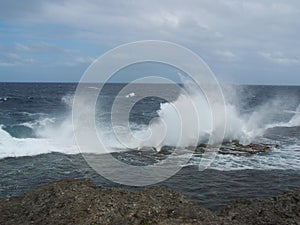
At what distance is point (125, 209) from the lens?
29.5 feet

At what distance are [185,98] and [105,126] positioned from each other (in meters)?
7.64

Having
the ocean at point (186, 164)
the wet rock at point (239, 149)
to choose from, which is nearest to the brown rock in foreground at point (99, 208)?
the ocean at point (186, 164)

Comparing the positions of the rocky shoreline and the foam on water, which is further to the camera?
the foam on water

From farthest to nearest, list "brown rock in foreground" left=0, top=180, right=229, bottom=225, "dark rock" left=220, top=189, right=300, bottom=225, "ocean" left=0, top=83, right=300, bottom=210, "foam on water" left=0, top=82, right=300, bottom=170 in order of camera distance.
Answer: "foam on water" left=0, top=82, right=300, bottom=170, "ocean" left=0, top=83, right=300, bottom=210, "dark rock" left=220, top=189, right=300, bottom=225, "brown rock in foreground" left=0, top=180, right=229, bottom=225

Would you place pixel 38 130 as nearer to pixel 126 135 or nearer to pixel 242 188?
pixel 126 135

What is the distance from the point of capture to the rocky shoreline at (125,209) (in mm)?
8609

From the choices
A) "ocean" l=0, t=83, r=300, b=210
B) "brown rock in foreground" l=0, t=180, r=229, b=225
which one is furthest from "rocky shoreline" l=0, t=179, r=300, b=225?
"ocean" l=0, t=83, r=300, b=210

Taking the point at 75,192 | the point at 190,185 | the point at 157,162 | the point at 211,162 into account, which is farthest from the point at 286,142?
the point at 75,192

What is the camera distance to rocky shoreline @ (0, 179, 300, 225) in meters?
8.61

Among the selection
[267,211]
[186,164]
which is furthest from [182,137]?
[267,211]

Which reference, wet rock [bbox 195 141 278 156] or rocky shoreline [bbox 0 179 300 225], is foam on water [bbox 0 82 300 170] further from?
rocky shoreline [bbox 0 179 300 225]

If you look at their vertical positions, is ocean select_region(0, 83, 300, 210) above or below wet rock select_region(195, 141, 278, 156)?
below

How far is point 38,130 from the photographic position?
2938 centimetres

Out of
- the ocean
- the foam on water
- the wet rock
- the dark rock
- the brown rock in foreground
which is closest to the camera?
the brown rock in foreground
